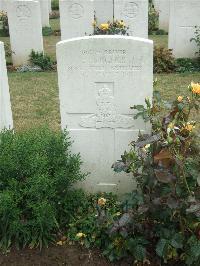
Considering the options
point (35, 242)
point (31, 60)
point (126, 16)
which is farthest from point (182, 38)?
point (35, 242)

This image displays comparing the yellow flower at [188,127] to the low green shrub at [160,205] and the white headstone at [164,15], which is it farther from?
the white headstone at [164,15]

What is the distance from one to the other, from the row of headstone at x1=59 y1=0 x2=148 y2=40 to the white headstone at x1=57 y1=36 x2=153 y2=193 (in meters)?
6.19

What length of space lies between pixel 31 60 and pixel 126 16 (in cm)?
240

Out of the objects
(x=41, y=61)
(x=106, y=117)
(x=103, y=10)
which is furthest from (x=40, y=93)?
(x=103, y=10)

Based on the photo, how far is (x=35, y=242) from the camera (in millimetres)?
3527

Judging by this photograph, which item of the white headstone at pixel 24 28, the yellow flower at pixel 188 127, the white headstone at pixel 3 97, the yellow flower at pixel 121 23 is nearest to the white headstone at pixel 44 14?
the white headstone at pixel 24 28

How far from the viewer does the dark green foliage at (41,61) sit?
31.7 ft

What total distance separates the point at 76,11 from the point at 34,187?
22.9 ft

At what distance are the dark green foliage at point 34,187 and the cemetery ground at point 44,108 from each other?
0.39 ft

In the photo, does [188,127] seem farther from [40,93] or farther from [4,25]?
[4,25]

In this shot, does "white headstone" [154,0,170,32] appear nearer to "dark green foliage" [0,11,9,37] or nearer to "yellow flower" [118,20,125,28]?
"dark green foliage" [0,11,9,37]

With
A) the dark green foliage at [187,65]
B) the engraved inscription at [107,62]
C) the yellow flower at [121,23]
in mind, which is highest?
the engraved inscription at [107,62]

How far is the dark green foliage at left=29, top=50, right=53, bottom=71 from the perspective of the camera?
9.66m

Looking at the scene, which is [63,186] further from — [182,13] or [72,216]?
[182,13]
